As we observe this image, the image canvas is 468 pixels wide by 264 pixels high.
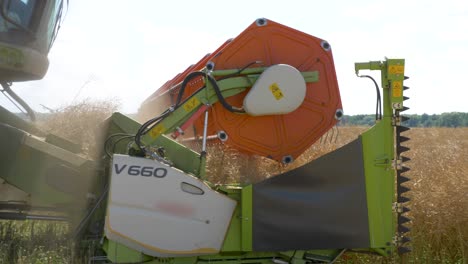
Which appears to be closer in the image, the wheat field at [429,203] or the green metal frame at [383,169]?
the green metal frame at [383,169]

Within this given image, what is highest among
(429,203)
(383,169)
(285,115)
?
(285,115)

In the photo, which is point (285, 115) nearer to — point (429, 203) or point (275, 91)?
point (275, 91)

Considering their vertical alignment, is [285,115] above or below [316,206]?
above

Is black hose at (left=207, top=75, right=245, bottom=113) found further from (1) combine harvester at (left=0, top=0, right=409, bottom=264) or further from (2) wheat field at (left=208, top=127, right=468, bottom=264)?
(2) wheat field at (left=208, top=127, right=468, bottom=264)

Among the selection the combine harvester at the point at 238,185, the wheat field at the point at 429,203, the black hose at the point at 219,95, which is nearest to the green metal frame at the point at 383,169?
the combine harvester at the point at 238,185

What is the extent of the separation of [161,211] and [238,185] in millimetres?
719

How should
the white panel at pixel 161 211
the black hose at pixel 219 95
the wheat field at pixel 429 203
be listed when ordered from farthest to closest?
the wheat field at pixel 429 203, the black hose at pixel 219 95, the white panel at pixel 161 211

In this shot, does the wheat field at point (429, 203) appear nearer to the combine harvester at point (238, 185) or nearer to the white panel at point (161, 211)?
the combine harvester at point (238, 185)

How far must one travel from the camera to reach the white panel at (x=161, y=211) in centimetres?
372

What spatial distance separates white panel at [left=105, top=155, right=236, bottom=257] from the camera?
3719mm

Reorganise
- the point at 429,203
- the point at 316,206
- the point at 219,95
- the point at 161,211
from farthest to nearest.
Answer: the point at 429,203, the point at 219,95, the point at 316,206, the point at 161,211

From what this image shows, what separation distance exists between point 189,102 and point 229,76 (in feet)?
1.43

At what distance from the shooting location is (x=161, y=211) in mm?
3791

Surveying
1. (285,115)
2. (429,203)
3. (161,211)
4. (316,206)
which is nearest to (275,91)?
(285,115)
